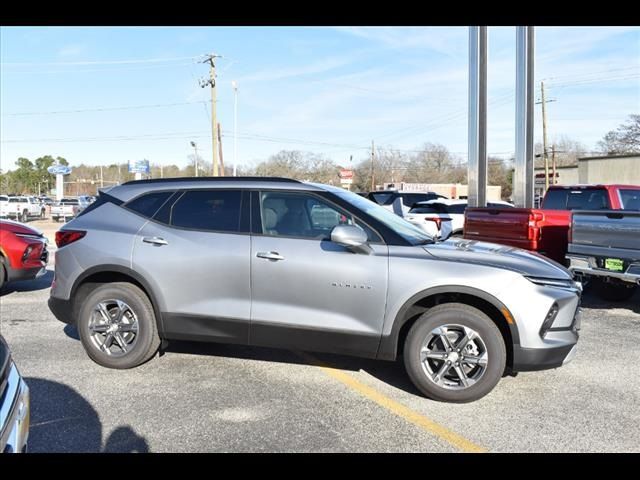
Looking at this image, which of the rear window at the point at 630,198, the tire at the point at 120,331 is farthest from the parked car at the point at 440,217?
the tire at the point at 120,331

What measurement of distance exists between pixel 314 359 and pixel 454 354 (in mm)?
1557

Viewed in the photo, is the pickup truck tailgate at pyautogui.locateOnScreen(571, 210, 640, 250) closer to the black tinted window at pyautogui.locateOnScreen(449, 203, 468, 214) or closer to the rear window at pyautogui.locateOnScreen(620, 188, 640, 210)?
the rear window at pyautogui.locateOnScreen(620, 188, 640, 210)

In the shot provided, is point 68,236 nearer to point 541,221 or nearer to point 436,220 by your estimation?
point 541,221

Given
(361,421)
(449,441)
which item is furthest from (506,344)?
(361,421)

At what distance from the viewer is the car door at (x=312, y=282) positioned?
4.09m

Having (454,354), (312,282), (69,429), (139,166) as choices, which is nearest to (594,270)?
(454,354)

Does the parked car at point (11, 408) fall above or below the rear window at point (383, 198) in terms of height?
below

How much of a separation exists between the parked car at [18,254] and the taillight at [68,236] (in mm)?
3747

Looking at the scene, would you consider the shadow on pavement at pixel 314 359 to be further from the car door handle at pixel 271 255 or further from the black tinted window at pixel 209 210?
the black tinted window at pixel 209 210

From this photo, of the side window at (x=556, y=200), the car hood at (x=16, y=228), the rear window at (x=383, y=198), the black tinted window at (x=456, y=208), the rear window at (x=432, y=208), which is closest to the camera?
the car hood at (x=16, y=228)

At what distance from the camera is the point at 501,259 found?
4094 mm

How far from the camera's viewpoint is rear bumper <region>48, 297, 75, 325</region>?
484 centimetres
